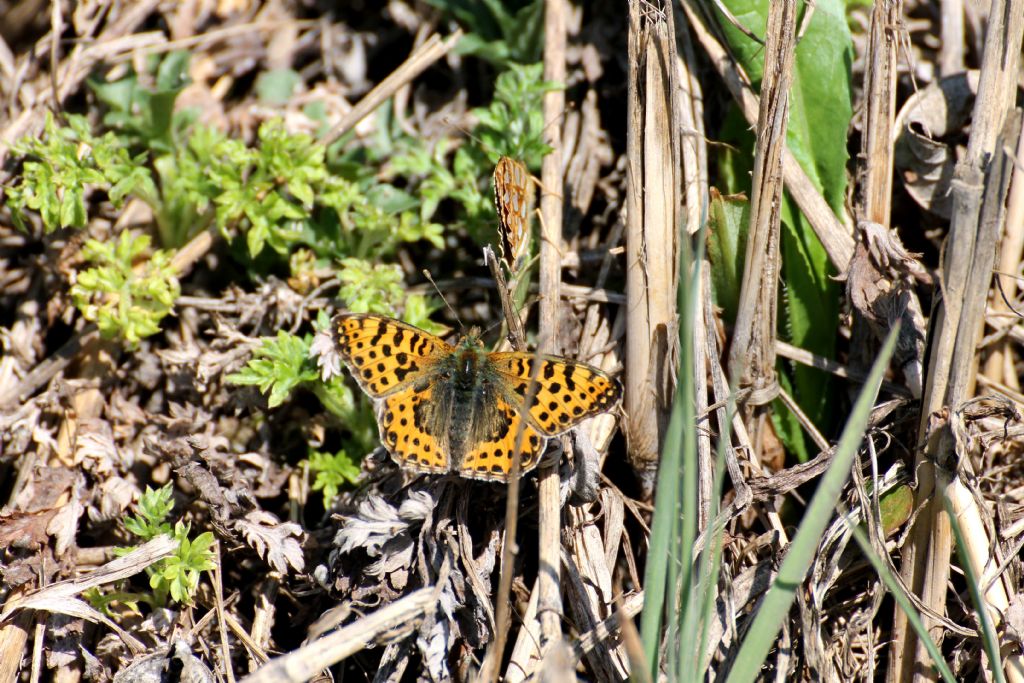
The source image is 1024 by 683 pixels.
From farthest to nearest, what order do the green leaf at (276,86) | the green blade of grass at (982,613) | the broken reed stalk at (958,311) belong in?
1. the green leaf at (276,86)
2. the broken reed stalk at (958,311)
3. the green blade of grass at (982,613)

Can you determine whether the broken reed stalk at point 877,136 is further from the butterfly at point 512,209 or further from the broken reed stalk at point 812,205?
the butterfly at point 512,209

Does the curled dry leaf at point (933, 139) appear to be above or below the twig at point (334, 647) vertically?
above

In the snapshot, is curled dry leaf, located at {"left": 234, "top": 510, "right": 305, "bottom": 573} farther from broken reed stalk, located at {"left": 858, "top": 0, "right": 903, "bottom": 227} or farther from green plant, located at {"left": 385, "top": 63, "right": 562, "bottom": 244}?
broken reed stalk, located at {"left": 858, "top": 0, "right": 903, "bottom": 227}

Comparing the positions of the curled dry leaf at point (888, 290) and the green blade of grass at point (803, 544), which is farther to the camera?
the curled dry leaf at point (888, 290)

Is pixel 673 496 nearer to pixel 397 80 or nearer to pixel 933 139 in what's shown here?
pixel 933 139

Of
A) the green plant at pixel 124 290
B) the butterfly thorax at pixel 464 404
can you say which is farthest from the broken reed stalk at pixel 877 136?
the green plant at pixel 124 290

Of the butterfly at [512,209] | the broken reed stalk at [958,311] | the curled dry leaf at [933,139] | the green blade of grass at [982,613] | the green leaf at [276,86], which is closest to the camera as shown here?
the green blade of grass at [982,613]

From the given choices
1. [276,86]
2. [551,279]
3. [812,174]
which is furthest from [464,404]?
[276,86]
